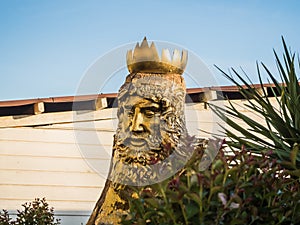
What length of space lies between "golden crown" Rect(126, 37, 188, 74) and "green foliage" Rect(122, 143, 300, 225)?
5.40 ft

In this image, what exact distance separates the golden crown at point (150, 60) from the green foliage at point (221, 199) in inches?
64.8

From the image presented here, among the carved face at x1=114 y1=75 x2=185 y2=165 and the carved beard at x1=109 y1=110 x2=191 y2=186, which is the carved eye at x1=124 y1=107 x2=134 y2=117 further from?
the carved beard at x1=109 y1=110 x2=191 y2=186

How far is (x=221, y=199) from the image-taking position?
7.41ft

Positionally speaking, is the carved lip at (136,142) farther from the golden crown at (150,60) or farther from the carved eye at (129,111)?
the golden crown at (150,60)

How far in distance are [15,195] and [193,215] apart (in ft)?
19.4

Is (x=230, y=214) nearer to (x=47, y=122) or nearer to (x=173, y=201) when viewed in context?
(x=173, y=201)

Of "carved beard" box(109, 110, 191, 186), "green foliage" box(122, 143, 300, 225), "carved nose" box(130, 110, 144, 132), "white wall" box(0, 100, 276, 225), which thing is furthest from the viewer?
"white wall" box(0, 100, 276, 225)

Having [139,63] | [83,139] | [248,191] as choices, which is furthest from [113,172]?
[248,191]

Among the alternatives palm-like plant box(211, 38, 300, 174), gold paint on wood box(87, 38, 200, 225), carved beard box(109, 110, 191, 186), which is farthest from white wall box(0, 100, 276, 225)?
carved beard box(109, 110, 191, 186)

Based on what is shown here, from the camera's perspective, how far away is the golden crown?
4176 millimetres

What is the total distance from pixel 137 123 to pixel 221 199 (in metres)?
1.85

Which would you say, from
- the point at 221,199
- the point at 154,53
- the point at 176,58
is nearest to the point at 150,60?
the point at 154,53

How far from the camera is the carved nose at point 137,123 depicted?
4055 millimetres

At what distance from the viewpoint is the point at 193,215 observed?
232 cm
